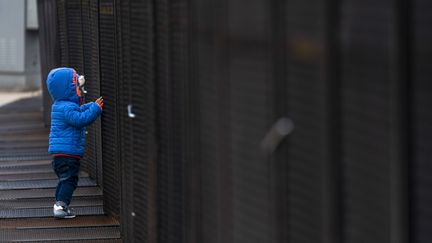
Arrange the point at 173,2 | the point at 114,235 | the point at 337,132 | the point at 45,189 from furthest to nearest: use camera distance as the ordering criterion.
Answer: the point at 45,189 → the point at 114,235 → the point at 173,2 → the point at 337,132

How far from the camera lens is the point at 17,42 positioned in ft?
80.2

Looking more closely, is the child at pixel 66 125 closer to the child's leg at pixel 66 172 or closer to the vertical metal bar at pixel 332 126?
the child's leg at pixel 66 172

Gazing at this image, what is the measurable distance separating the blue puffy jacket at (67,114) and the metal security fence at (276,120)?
42.5 inches

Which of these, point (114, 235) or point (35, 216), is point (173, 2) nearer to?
point (114, 235)

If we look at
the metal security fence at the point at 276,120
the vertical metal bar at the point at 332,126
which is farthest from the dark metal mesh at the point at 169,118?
the vertical metal bar at the point at 332,126

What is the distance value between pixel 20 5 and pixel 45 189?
46.1ft

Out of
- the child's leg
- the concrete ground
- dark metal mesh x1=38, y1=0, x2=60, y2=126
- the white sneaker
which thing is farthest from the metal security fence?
the concrete ground

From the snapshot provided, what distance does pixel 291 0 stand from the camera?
450 centimetres

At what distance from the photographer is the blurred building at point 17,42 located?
2428 cm

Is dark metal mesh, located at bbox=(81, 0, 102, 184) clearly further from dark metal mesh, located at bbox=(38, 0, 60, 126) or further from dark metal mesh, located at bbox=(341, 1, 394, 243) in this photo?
dark metal mesh, located at bbox=(341, 1, 394, 243)

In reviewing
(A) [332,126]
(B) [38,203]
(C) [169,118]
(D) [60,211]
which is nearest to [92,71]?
(B) [38,203]

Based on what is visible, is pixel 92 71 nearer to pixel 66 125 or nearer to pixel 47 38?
pixel 66 125

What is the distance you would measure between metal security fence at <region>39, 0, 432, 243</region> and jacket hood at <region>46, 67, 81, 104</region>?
1.12 m

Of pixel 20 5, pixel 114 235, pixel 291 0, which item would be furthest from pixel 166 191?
pixel 20 5
